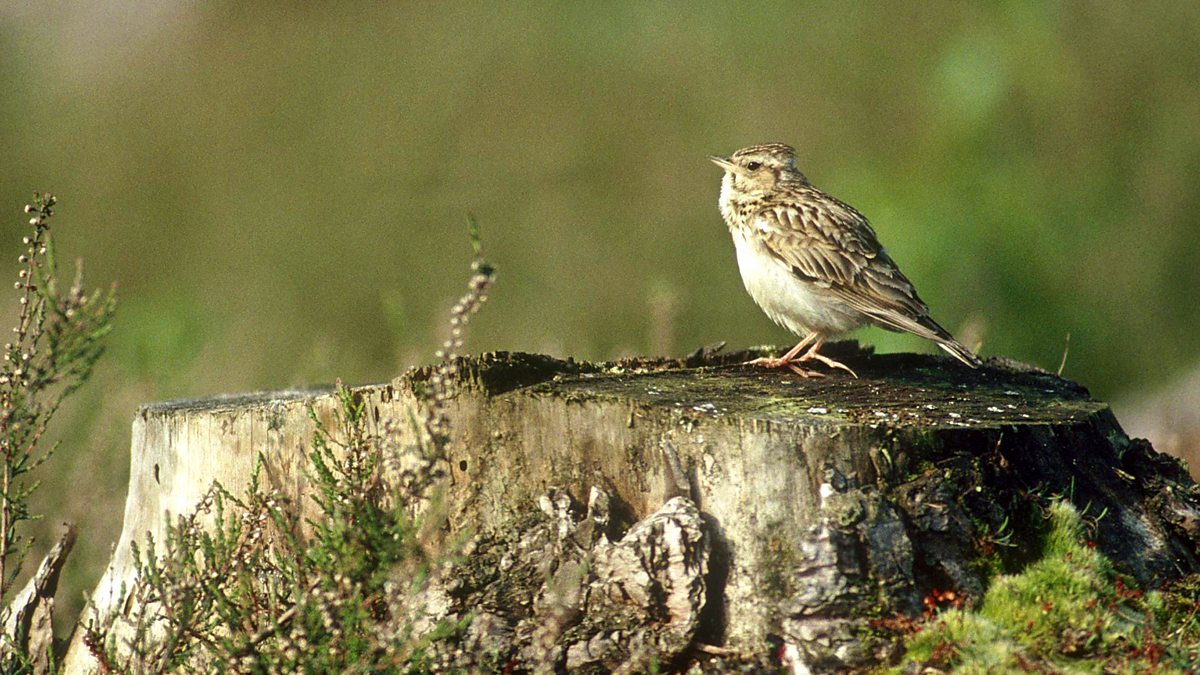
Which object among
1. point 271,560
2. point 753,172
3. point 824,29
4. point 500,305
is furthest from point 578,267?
point 271,560

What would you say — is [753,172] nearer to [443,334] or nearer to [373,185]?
[443,334]

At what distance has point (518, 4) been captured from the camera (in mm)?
15898

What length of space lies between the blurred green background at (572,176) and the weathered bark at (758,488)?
2555mm

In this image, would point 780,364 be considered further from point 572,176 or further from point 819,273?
point 572,176

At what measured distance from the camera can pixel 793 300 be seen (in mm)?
6121

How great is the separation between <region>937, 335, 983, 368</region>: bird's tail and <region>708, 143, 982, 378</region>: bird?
0.29 ft

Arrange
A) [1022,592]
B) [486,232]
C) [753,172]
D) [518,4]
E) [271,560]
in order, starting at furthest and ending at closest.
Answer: [518,4]
[486,232]
[753,172]
[271,560]
[1022,592]

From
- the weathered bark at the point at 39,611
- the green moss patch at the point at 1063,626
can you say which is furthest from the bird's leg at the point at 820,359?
the weathered bark at the point at 39,611

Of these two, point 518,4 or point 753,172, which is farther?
point 518,4

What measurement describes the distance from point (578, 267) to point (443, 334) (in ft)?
14.1

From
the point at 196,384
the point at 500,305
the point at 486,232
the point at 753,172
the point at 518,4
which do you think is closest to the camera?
the point at 753,172

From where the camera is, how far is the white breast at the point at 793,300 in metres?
6.08

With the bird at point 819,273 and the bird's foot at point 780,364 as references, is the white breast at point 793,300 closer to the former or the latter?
the bird at point 819,273

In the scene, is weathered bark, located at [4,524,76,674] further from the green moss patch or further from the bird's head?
the bird's head
